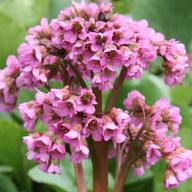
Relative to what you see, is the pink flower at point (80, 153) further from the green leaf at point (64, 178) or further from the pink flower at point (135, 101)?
the green leaf at point (64, 178)

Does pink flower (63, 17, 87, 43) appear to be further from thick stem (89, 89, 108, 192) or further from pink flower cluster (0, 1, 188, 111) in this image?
thick stem (89, 89, 108, 192)

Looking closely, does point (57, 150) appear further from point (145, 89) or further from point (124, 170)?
point (145, 89)

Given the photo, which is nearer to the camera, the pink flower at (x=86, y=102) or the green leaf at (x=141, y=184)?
the pink flower at (x=86, y=102)

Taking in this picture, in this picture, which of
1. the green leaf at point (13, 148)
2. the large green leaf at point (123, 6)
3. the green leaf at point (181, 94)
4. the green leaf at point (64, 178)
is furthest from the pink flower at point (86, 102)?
the large green leaf at point (123, 6)

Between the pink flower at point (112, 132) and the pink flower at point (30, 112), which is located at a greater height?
the pink flower at point (30, 112)

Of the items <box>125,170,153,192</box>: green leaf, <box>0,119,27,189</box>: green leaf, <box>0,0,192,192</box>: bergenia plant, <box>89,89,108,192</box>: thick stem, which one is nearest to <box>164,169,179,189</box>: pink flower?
<box>0,0,192,192</box>: bergenia plant

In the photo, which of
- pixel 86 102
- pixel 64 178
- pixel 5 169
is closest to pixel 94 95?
pixel 86 102

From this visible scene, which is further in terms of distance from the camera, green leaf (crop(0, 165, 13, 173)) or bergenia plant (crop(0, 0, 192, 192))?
green leaf (crop(0, 165, 13, 173))
